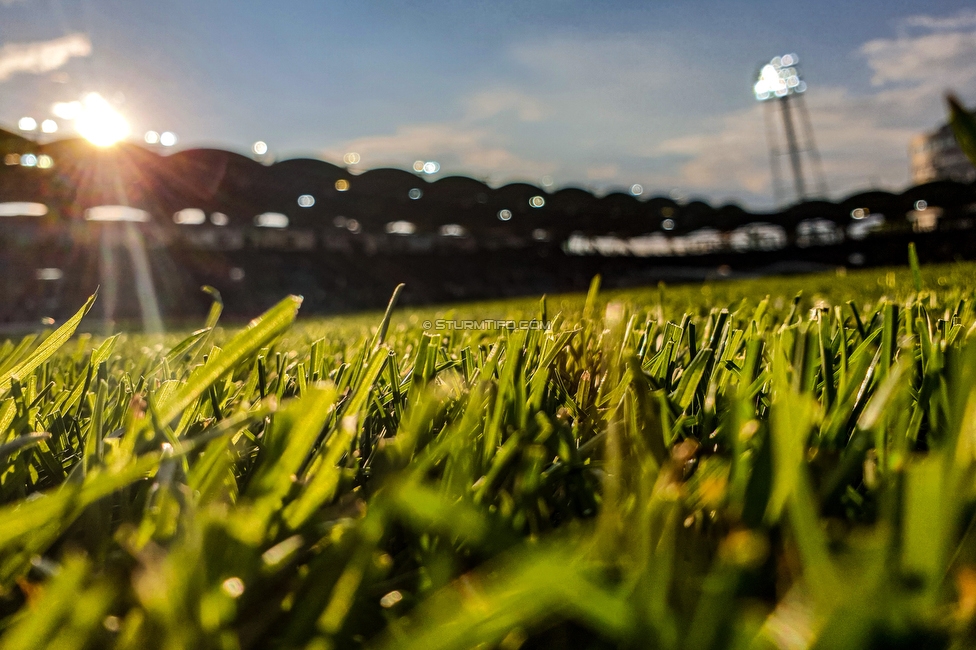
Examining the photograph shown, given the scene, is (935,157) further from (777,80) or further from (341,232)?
(341,232)

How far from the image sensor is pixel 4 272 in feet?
55.5

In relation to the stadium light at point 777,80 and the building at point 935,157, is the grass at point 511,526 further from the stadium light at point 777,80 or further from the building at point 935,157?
the building at point 935,157

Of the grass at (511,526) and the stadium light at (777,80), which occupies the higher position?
the stadium light at (777,80)

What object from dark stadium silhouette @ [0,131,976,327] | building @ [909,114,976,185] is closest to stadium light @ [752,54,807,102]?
dark stadium silhouette @ [0,131,976,327]

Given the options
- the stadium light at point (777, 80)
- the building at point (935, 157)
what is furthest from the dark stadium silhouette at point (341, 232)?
the building at point (935, 157)

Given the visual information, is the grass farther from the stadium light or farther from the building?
the building

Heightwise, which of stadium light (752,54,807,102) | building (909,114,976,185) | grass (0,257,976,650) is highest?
stadium light (752,54,807,102)

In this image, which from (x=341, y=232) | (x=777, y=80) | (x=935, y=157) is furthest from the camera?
(x=935, y=157)

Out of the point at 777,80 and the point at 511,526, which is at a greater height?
the point at 777,80

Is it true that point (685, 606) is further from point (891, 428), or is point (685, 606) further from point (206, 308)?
point (206, 308)

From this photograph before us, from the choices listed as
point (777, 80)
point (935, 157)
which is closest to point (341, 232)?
point (777, 80)

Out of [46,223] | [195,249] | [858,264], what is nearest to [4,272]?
[46,223]

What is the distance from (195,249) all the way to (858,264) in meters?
27.5

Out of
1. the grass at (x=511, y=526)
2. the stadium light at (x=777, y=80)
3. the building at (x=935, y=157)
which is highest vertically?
the stadium light at (x=777, y=80)
